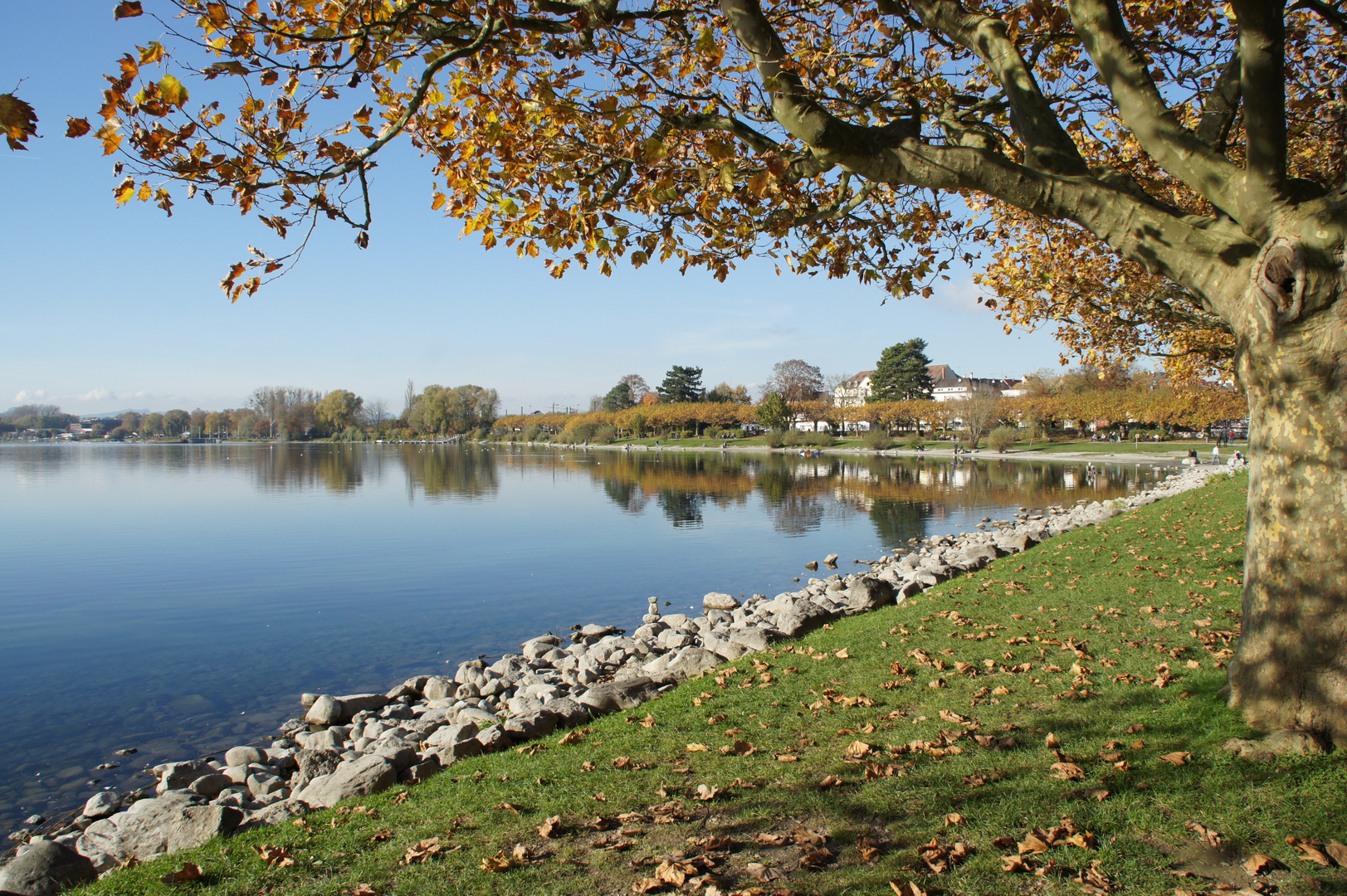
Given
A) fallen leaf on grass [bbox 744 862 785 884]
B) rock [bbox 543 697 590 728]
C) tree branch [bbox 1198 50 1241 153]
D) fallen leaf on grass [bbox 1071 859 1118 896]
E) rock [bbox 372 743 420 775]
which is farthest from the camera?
rock [bbox 543 697 590 728]

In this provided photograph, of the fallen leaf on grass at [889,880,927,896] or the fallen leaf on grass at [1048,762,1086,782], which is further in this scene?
the fallen leaf on grass at [1048,762,1086,782]

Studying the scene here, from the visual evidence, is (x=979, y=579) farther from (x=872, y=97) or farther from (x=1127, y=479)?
(x=1127, y=479)

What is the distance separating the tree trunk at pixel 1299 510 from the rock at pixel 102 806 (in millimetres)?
9879

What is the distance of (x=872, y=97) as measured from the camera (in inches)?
301

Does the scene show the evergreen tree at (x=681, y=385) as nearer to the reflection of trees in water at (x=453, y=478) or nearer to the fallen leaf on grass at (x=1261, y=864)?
the reflection of trees in water at (x=453, y=478)

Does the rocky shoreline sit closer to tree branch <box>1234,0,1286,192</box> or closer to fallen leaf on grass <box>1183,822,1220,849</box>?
fallen leaf on grass <box>1183,822,1220,849</box>

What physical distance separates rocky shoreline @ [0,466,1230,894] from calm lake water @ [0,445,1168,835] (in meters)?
1.18

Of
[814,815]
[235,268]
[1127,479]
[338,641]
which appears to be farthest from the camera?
[1127,479]

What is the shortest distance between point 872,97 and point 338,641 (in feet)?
41.2

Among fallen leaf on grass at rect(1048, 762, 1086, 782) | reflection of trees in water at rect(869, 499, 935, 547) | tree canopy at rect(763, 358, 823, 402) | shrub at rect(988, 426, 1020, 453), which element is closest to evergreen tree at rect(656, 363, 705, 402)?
tree canopy at rect(763, 358, 823, 402)

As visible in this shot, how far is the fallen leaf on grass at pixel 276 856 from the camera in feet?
14.9

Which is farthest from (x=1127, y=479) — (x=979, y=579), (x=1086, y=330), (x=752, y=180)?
(x=752, y=180)

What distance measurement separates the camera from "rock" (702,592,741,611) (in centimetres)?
1523

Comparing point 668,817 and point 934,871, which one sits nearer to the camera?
point 934,871
